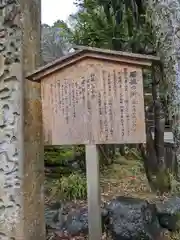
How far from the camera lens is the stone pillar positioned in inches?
131

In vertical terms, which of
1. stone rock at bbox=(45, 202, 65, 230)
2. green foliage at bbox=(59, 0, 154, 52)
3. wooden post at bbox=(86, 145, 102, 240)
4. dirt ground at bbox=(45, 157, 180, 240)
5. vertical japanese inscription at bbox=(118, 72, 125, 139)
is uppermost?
green foliage at bbox=(59, 0, 154, 52)

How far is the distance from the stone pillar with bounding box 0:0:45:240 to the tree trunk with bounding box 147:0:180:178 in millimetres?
1272

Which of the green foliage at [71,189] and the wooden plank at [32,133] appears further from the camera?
the green foliage at [71,189]

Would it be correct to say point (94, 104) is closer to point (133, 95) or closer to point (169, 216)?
point (133, 95)

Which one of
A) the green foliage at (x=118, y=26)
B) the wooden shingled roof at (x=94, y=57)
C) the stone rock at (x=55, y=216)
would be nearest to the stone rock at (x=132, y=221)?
the stone rock at (x=55, y=216)

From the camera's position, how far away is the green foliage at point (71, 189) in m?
6.45

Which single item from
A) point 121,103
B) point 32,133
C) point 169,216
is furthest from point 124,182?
point 121,103

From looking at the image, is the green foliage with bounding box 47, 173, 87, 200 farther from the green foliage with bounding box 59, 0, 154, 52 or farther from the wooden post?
the wooden post

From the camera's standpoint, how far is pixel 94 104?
3.00 m

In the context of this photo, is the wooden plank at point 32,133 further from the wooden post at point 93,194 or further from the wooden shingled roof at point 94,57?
the wooden post at point 93,194

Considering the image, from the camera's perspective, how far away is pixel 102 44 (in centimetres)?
648

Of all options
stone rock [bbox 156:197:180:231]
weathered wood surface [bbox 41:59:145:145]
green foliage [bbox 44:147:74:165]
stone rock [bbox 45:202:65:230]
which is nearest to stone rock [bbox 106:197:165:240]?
stone rock [bbox 156:197:180:231]

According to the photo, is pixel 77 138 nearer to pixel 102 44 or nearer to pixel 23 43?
pixel 23 43

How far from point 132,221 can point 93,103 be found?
174cm
